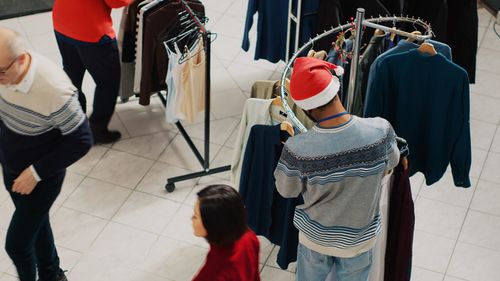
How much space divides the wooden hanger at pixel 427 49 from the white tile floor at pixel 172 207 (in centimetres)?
140

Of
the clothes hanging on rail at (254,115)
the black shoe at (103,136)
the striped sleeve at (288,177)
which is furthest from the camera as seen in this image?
the black shoe at (103,136)

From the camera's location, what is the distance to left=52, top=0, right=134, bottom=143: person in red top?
188 inches

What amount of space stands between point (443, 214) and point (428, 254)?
1.30ft

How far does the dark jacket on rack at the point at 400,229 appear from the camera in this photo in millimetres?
3582

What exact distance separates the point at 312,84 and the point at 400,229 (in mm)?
1033

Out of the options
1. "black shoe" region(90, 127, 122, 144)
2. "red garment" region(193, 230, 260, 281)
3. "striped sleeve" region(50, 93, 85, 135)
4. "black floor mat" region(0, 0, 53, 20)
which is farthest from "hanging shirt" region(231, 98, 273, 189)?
"black floor mat" region(0, 0, 53, 20)

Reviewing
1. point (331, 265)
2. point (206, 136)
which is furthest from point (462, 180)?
point (206, 136)

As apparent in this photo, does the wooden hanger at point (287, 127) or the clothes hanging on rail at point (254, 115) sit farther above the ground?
the wooden hanger at point (287, 127)

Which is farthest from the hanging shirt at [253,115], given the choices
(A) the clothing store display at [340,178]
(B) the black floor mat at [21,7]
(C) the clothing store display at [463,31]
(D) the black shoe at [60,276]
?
(B) the black floor mat at [21,7]

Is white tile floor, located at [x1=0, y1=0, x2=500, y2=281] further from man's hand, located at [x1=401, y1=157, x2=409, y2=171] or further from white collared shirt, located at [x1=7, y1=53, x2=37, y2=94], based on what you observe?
white collared shirt, located at [x1=7, y1=53, x2=37, y2=94]

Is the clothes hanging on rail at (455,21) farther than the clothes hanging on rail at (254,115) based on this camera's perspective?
Yes

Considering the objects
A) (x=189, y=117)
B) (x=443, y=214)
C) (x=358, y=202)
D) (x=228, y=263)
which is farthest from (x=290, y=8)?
(x=228, y=263)

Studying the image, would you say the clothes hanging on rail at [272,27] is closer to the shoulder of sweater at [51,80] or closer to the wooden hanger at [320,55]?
the wooden hanger at [320,55]

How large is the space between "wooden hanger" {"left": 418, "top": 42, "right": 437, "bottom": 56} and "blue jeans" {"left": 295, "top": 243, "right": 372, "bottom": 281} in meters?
0.97
